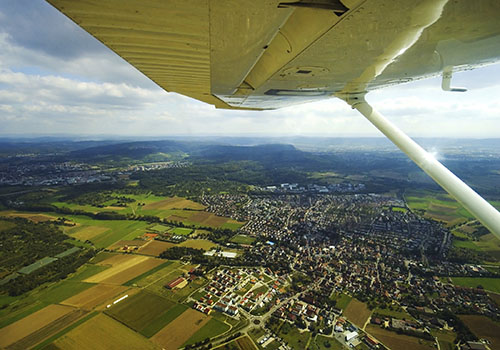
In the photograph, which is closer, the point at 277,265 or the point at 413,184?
the point at 277,265

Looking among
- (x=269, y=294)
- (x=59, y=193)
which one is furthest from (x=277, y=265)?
(x=59, y=193)

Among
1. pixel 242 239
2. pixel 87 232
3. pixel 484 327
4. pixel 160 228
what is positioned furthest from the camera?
pixel 160 228

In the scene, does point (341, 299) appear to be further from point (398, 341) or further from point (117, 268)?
point (117, 268)

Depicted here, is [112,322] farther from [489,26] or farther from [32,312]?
[489,26]

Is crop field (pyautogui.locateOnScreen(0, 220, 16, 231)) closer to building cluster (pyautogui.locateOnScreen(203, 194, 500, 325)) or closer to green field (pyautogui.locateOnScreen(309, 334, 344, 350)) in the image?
building cluster (pyautogui.locateOnScreen(203, 194, 500, 325))

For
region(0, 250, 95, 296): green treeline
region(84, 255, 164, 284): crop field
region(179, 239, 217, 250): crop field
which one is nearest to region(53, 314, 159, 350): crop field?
region(84, 255, 164, 284): crop field

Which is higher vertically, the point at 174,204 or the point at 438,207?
the point at 438,207

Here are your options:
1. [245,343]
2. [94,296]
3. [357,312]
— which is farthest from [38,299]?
[357,312]
